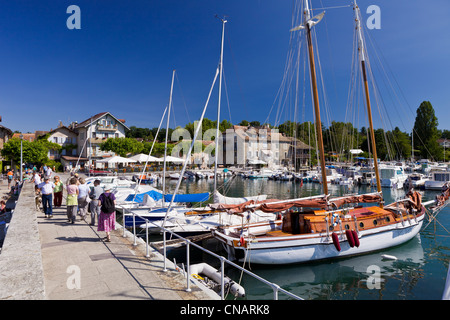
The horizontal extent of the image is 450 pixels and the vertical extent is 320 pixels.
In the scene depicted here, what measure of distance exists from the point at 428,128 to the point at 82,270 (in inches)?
4255

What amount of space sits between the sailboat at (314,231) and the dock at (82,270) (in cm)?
486

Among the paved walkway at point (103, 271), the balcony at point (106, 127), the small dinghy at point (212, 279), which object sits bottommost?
the small dinghy at point (212, 279)

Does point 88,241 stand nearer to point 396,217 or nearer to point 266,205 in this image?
point 266,205

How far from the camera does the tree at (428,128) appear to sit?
3403 inches

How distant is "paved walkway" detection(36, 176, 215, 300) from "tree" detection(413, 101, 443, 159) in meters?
A: 102

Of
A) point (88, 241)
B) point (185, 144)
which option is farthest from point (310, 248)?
point (185, 144)

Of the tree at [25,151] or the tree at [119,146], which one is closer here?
the tree at [25,151]

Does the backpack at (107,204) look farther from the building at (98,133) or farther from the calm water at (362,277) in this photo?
the building at (98,133)

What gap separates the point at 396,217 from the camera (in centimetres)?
1509

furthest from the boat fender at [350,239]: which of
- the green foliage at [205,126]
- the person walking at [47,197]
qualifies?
the green foliage at [205,126]

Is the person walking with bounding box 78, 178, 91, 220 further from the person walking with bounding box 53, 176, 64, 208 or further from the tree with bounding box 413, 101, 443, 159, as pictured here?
the tree with bounding box 413, 101, 443, 159

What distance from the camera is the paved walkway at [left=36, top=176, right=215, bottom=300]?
5.47 m

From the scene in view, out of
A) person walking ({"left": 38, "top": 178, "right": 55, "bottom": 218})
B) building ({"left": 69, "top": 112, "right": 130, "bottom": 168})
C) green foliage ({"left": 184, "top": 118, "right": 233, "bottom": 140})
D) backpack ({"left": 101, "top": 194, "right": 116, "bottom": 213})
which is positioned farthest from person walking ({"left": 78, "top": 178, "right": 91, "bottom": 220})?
green foliage ({"left": 184, "top": 118, "right": 233, "bottom": 140})
